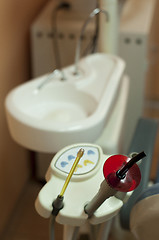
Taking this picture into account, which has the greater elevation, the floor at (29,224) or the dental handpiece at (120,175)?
the dental handpiece at (120,175)

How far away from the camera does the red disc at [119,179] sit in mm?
655

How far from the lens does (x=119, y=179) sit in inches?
25.7

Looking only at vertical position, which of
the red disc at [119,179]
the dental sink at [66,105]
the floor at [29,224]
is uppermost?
the red disc at [119,179]

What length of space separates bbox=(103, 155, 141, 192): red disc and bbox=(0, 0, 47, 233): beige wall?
1.01 meters

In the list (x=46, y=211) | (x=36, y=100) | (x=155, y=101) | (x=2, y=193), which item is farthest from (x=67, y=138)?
(x=155, y=101)

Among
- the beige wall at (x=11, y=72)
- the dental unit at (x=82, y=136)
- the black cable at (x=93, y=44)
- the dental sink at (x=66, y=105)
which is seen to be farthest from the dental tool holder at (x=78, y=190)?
the black cable at (x=93, y=44)

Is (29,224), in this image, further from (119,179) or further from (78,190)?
(119,179)

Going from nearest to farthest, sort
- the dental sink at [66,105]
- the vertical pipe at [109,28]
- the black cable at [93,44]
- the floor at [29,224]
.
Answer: the floor at [29,224] → the dental sink at [66,105] → the vertical pipe at [109,28] → the black cable at [93,44]

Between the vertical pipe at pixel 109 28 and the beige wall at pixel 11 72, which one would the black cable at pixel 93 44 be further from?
the beige wall at pixel 11 72

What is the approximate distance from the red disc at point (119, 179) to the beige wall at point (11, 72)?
1.01 meters

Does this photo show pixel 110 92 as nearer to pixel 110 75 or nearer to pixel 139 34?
pixel 110 75

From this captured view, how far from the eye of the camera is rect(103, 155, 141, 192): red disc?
655 mm

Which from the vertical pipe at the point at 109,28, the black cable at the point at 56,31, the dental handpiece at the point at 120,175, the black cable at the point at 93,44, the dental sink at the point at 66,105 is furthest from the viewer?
the black cable at the point at 56,31

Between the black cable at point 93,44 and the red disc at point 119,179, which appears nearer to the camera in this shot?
the red disc at point 119,179
